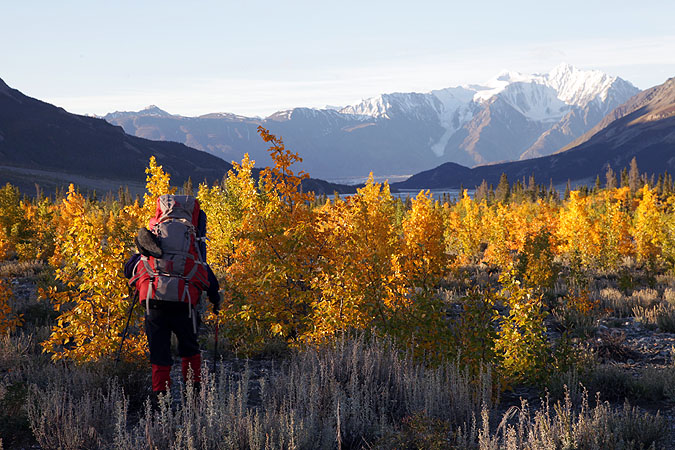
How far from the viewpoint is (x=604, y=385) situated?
5461 millimetres

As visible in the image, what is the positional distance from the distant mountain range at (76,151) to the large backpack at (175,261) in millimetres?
115345

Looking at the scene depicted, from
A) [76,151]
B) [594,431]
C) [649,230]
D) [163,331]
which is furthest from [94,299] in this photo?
[76,151]

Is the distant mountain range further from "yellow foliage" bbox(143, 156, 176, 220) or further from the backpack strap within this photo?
the backpack strap

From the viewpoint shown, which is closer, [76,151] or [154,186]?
[154,186]

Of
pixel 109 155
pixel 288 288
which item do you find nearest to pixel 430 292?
pixel 288 288

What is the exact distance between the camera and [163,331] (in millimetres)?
4785

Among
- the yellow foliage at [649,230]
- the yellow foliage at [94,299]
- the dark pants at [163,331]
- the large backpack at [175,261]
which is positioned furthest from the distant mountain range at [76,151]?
the dark pants at [163,331]

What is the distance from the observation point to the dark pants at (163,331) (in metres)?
4.73

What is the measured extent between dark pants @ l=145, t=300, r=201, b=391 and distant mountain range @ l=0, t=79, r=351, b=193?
115 meters

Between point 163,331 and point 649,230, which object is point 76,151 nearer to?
point 649,230

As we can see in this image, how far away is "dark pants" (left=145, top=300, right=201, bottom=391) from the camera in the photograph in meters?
4.73

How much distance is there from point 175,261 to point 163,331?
743mm

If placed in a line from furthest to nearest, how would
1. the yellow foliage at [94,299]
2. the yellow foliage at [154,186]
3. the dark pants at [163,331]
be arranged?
the yellow foliage at [154,186]
the yellow foliage at [94,299]
the dark pants at [163,331]

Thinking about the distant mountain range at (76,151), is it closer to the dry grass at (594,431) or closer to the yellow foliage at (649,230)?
the yellow foliage at (649,230)
